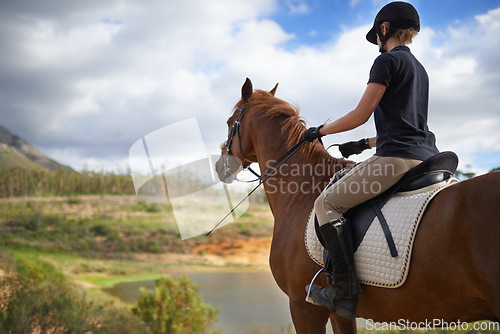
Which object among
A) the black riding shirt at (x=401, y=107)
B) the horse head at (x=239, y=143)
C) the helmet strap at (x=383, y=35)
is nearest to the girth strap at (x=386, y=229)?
the black riding shirt at (x=401, y=107)

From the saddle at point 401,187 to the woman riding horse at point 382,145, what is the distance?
0.06 m

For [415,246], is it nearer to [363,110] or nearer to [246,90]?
[363,110]

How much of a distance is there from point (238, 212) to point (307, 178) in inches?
42.7

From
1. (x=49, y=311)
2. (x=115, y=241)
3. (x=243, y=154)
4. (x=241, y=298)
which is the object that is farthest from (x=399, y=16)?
(x=115, y=241)

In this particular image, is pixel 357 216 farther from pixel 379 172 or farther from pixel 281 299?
pixel 281 299

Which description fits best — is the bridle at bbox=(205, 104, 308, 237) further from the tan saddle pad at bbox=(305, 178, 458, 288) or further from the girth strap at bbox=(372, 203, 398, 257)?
the tan saddle pad at bbox=(305, 178, 458, 288)

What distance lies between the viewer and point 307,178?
328 centimetres

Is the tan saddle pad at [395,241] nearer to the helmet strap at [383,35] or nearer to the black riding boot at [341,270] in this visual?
the black riding boot at [341,270]

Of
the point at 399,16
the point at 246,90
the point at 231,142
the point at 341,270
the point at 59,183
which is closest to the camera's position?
the point at 341,270

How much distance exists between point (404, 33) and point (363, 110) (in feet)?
2.42

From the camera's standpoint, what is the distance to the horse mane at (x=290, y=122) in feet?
10.8

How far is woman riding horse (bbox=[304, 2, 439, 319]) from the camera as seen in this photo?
7.92 feet

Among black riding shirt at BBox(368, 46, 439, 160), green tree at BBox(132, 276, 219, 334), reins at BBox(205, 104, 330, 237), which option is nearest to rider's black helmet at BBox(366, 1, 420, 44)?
black riding shirt at BBox(368, 46, 439, 160)

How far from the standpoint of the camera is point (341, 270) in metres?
2.42
